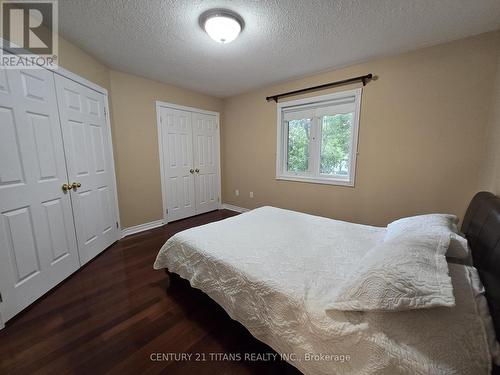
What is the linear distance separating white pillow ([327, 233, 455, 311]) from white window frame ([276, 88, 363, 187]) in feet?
6.24

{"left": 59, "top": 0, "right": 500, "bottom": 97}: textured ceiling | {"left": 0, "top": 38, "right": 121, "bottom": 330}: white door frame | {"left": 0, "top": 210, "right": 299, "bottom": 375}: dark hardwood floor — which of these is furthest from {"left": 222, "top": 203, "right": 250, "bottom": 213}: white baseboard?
{"left": 59, "top": 0, "right": 500, "bottom": 97}: textured ceiling

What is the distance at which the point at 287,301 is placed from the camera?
1.00m

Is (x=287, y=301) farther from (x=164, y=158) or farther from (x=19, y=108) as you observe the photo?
(x=164, y=158)

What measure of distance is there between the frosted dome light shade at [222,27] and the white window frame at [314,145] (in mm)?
1595

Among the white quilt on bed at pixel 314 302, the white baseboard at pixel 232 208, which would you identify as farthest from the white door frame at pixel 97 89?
→ the white baseboard at pixel 232 208

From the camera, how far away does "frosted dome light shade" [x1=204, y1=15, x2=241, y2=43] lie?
1637mm

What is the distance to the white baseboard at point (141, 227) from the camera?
2990 millimetres

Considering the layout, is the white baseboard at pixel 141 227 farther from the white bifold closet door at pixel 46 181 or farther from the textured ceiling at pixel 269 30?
the textured ceiling at pixel 269 30

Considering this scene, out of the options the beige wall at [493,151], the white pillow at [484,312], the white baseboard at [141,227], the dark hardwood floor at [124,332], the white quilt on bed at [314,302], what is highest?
the beige wall at [493,151]

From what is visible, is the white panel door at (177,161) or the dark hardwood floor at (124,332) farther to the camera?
the white panel door at (177,161)

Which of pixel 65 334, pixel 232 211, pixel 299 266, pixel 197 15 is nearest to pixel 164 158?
pixel 232 211

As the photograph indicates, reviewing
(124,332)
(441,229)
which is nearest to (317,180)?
(441,229)
